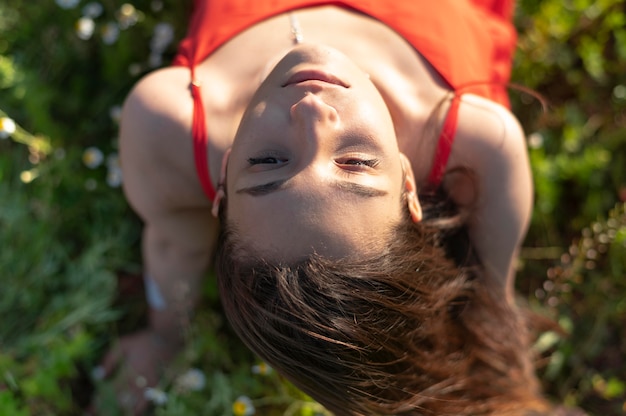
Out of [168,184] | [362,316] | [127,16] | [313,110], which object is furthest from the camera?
[127,16]

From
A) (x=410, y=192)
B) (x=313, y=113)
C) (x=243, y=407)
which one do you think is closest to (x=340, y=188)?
(x=313, y=113)

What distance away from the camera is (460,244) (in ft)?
6.06

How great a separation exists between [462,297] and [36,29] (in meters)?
2.14

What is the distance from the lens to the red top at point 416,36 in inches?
64.8

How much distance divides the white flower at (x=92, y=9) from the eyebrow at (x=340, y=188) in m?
1.50

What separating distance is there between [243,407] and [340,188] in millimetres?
1023

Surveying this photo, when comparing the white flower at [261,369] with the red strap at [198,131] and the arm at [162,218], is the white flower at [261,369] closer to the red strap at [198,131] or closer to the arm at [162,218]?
the arm at [162,218]

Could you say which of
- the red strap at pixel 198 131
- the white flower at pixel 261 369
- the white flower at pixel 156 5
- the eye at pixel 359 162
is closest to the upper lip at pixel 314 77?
the eye at pixel 359 162

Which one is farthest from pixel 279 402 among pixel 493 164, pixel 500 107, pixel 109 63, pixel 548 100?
pixel 548 100

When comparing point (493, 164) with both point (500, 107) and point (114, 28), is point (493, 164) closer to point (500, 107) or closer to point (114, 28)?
point (500, 107)

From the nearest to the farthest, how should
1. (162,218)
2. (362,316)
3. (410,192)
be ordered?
(362,316)
(410,192)
(162,218)

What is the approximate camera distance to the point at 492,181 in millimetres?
1685

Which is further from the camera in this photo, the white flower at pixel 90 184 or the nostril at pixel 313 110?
the white flower at pixel 90 184

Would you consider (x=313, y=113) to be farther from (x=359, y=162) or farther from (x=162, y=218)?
(x=162, y=218)
